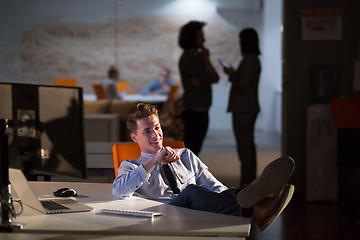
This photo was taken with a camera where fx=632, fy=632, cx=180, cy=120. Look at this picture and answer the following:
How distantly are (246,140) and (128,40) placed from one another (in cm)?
523

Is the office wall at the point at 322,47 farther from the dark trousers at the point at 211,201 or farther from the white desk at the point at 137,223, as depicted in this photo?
the white desk at the point at 137,223

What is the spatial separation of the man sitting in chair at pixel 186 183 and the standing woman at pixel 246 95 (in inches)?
122

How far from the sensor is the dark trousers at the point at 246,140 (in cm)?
632

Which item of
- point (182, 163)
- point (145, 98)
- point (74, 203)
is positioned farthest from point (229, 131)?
point (74, 203)

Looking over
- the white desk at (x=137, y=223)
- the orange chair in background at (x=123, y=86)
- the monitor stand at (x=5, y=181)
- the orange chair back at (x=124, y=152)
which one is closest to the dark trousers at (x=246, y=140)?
the orange chair back at (x=124, y=152)

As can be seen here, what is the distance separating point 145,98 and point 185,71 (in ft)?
12.0

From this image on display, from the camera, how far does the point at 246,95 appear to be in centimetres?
629

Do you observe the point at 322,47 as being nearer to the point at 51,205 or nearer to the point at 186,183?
the point at 186,183

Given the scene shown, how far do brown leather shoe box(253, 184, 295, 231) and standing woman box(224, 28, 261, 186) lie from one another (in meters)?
3.89

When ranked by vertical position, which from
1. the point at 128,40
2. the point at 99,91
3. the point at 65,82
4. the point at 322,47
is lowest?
the point at 99,91

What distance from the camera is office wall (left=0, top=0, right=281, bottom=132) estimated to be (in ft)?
33.4

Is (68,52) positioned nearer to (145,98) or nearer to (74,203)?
(145,98)

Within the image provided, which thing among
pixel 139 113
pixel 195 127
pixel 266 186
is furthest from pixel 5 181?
pixel 195 127

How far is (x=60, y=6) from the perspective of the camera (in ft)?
34.9
